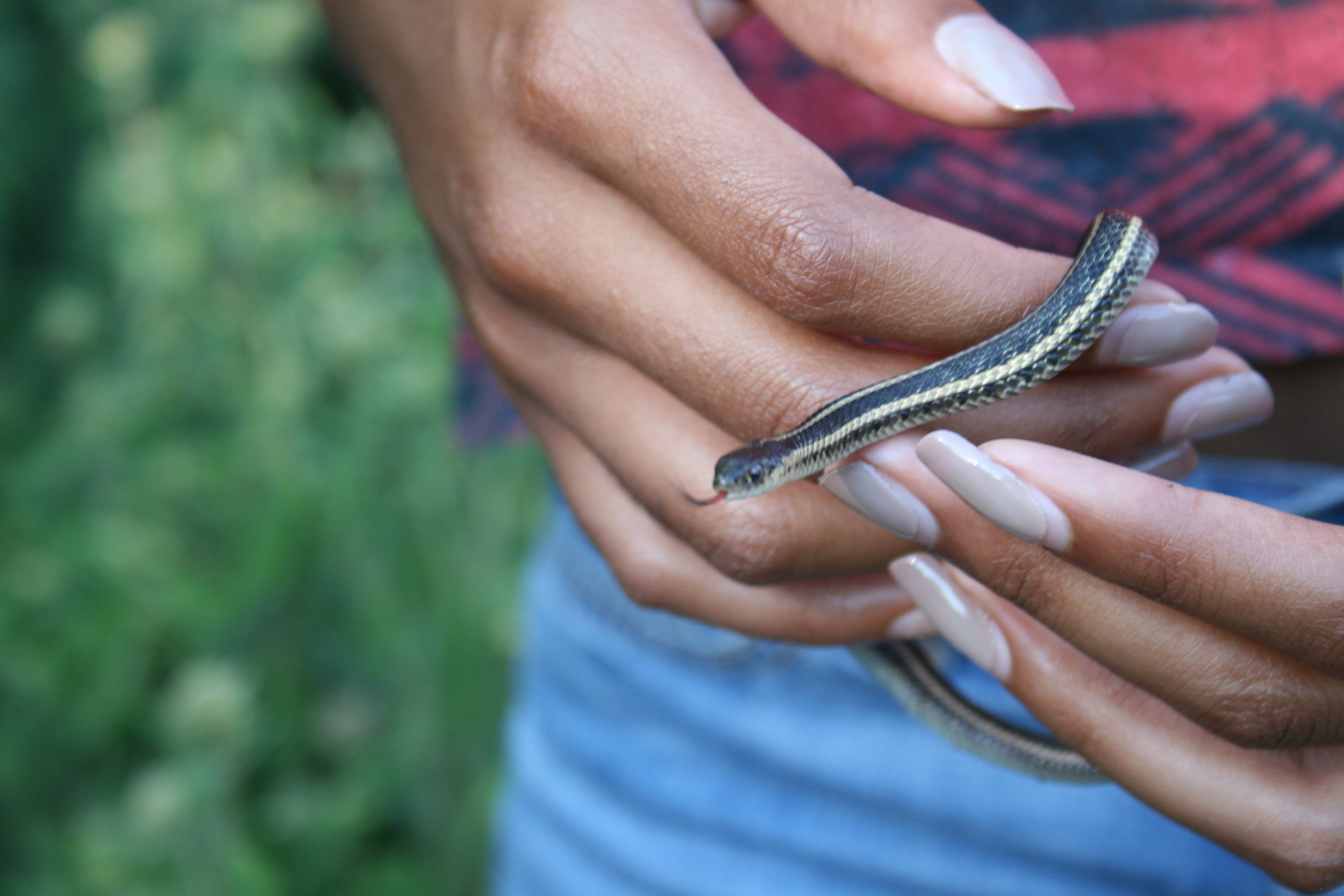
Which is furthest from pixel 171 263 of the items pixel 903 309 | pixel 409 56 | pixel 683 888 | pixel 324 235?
pixel 903 309

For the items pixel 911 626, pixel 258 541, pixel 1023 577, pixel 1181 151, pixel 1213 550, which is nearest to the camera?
pixel 1213 550

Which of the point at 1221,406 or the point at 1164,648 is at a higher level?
the point at 1221,406

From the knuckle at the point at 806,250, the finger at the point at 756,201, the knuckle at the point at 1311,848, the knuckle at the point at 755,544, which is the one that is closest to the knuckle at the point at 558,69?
the finger at the point at 756,201

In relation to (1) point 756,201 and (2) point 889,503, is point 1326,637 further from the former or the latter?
(1) point 756,201

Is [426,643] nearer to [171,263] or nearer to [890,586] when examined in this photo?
[171,263]

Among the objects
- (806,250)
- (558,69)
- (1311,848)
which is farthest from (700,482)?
(1311,848)

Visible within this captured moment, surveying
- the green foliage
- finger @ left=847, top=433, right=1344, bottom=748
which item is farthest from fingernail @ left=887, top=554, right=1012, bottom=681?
the green foliage

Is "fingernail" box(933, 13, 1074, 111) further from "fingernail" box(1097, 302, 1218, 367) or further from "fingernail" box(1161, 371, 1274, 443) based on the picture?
"fingernail" box(1161, 371, 1274, 443)
